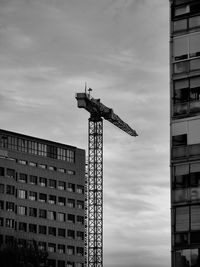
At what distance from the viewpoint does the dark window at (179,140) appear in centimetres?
4712

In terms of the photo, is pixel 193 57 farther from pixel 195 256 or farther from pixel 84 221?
pixel 84 221

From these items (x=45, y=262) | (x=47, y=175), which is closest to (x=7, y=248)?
(x=45, y=262)

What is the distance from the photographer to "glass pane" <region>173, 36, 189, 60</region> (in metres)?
48.5

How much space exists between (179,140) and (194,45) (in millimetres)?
5676

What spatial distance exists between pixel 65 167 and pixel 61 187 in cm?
568

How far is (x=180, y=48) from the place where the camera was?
48625 mm

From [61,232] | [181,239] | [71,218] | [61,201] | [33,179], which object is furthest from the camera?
[71,218]

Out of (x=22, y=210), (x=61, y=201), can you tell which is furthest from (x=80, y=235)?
(x=22, y=210)

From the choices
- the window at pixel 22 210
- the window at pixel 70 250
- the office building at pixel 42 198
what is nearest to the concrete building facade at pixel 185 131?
the office building at pixel 42 198

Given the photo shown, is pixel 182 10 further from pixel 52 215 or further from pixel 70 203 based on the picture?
pixel 70 203

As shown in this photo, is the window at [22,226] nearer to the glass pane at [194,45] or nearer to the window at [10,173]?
the window at [10,173]

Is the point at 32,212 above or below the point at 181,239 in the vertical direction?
above

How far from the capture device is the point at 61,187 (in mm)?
194875

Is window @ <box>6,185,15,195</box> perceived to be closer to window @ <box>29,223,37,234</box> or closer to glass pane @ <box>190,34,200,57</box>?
window @ <box>29,223,37,234</box>
